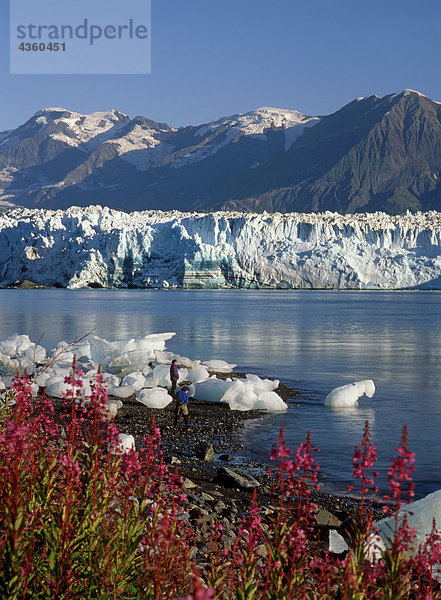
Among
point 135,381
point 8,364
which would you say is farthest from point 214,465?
point 8,364

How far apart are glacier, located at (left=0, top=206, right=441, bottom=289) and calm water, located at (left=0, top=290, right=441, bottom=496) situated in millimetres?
40501

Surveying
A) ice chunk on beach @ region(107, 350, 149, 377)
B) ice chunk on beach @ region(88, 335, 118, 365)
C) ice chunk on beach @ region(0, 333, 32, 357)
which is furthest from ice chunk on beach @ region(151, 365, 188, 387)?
ice chunk on beach @ region(0, 333, 32, 357)

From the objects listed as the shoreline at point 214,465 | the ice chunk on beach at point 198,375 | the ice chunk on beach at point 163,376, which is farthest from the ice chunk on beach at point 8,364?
the ice chunk on beach at point 198,375

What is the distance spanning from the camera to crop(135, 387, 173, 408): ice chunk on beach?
60.8 ft

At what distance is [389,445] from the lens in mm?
15648

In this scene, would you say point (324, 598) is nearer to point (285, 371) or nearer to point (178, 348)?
point (285, 371)

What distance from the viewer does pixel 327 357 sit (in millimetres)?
34562

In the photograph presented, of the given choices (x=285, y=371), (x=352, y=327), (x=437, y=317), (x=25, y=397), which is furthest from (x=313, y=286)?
(x=25, y=397)

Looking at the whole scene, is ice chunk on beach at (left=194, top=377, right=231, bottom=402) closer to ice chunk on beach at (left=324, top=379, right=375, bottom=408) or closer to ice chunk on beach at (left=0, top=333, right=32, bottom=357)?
ice chunk on beach at (left=324, top=379, right=375, bottom=408)

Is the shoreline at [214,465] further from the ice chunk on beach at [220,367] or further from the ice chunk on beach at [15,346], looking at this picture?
the ice chunk on beach at [15,346]

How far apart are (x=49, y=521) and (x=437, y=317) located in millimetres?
68048

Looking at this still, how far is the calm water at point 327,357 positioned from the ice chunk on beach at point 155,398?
9.68 feet

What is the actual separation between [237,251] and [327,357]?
3383 inches

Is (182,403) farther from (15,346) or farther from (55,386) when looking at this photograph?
(15,346)
